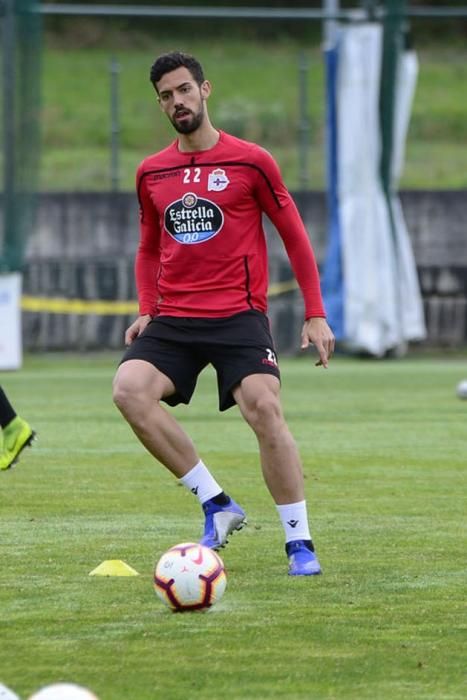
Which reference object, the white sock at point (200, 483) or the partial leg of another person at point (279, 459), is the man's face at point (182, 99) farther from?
the white sock at point (200, 483)

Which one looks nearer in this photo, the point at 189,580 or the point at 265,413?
the point at 189,580

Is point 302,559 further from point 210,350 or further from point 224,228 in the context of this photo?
point 224,228

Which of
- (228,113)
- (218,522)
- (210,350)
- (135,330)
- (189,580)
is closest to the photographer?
(189,580)

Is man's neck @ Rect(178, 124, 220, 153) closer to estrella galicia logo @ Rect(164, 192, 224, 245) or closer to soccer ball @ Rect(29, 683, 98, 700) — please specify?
estrella galicia logo @ Rect(164, 192, 224, 245)

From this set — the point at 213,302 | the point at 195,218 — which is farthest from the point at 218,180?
the point at 213,302

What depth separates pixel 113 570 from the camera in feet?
22.6

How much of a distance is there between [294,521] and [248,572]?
11.2 inches

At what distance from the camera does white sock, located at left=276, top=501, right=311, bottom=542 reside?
6.91 metres

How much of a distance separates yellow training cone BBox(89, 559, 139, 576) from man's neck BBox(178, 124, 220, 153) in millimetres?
1752

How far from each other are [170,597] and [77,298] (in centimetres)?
1687

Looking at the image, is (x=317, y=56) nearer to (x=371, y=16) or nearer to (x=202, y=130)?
(x=371, y=16)

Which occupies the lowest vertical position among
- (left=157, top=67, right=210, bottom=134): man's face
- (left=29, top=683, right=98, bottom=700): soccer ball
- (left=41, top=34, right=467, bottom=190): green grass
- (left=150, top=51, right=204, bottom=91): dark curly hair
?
(left=41, top=34, right=467, bottom=190): green grass

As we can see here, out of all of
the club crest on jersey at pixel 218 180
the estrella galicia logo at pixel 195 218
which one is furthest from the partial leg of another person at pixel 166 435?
the club crest on jersey at pixel 218 180

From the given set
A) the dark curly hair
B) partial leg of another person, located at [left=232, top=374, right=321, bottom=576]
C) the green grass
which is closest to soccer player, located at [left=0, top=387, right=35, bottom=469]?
partial leg of another person, located at [left=232, top=374, right=321, bottom=576]
